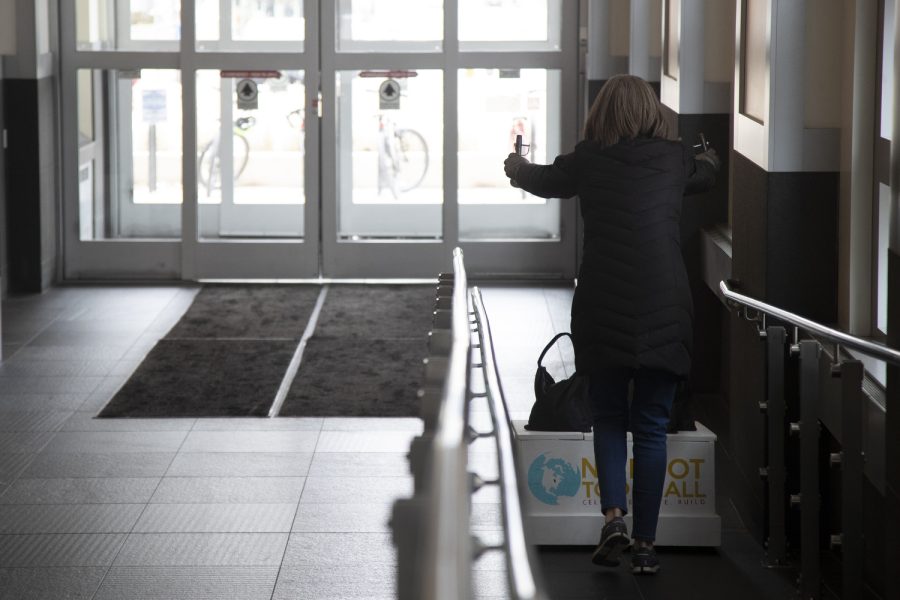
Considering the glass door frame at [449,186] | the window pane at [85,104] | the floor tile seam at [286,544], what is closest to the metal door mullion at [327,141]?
the glass door frame at [449,186]

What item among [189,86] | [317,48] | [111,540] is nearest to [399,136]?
[317,48]

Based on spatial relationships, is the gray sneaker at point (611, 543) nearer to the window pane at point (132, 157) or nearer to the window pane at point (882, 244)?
the window pane at point (882, 244)

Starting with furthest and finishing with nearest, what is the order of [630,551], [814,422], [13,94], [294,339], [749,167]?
[13,94], [294,339], [749,167], [630,551], [814,422]

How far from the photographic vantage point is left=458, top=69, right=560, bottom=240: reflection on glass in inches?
401

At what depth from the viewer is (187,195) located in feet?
33.4

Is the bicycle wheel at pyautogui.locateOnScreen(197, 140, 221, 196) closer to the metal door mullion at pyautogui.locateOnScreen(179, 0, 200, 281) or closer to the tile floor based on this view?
the metal door mullion at pyautogui.locateOnScreen(179, 0, 200, 281)

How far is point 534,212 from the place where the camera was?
1035cm

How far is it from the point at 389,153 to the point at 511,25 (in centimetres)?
123

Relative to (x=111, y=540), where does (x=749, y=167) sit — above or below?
above

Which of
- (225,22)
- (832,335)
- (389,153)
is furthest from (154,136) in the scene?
(832,335)

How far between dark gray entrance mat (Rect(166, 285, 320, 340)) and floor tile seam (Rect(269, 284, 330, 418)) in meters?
0.04

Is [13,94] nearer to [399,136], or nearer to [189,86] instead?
[189,86]

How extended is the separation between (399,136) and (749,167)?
17.2 feet

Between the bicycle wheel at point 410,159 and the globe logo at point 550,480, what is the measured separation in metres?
5.78
